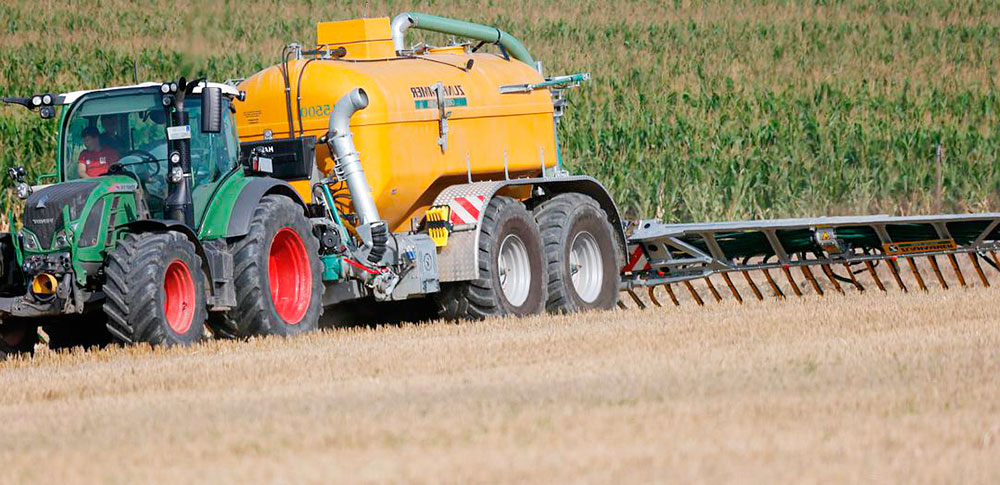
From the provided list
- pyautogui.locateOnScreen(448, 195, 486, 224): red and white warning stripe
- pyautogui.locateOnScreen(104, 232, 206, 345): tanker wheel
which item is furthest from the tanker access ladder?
pyautogui.locateOnScreen(104, 232, 206, 345): tanker wheel

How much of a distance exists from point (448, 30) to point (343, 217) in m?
2.71

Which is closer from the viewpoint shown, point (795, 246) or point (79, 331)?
point (79, 331)

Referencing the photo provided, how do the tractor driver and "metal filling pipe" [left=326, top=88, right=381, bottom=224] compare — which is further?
"metal filling pipe" [left=326, top=88, right=381, bottom=224]

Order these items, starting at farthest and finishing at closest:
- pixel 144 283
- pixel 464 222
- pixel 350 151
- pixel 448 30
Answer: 1. pixel 448 30
2. pixel 464 222
3. pixel 350 151
4. pixel 144 283

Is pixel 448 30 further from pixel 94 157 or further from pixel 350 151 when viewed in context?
pixel 94 157

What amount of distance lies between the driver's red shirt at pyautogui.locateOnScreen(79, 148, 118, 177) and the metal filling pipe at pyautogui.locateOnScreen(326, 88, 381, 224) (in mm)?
1771

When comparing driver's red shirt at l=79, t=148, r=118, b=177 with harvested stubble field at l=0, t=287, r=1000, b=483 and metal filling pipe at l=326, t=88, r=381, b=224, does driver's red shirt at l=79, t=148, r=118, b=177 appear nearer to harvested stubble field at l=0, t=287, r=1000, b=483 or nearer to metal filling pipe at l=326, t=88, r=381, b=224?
harvested stubble field at l=0, t=287, r=1000, b=483

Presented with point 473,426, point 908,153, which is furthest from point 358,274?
point 908,153

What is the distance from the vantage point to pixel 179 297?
1012 centimetres

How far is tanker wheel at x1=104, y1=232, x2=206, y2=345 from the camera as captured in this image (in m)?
9.58

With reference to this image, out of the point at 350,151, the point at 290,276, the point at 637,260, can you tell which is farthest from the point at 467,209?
the point at 637,260

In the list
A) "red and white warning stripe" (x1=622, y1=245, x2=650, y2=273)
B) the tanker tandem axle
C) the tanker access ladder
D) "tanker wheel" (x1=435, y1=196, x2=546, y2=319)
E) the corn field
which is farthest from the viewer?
the corn field

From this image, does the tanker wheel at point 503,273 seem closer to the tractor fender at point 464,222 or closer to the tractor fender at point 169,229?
the tractor fender at point 464,222

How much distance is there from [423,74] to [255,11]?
21.4m
